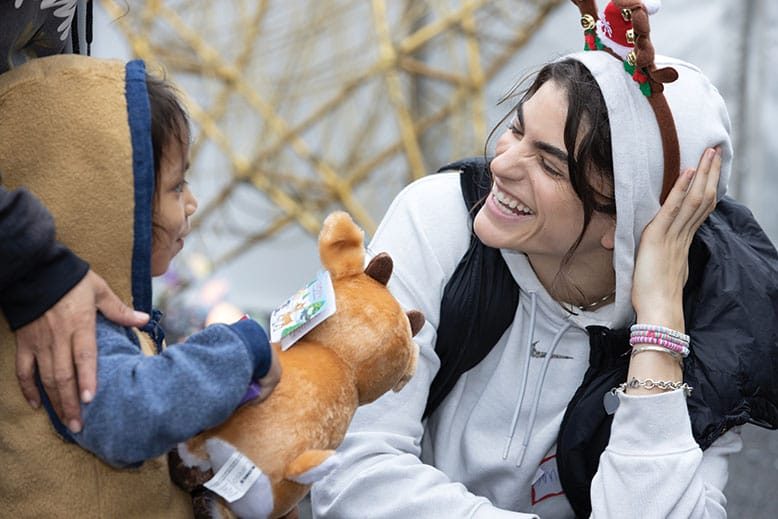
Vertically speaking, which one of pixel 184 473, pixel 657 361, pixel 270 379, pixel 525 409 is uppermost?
pixel 270 379

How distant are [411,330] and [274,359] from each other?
8.8 inches

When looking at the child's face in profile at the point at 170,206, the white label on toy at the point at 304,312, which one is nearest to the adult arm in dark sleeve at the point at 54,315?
the child's face in profile at the point at 170,206

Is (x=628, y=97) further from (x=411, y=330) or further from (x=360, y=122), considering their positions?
(x=360, y=122)

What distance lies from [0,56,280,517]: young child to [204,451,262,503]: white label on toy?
0.23 ft

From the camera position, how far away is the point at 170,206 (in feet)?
3.81

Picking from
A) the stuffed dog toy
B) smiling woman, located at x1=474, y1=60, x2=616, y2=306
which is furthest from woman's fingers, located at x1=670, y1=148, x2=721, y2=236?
the stuffed dog toy

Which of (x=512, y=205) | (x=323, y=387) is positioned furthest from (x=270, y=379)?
(x=512, y=205)

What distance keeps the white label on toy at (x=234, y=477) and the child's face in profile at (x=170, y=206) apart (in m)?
0.24

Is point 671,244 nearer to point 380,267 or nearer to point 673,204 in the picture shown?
point 673,204

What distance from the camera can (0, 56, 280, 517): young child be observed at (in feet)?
3.39

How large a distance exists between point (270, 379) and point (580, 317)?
26.4 inches

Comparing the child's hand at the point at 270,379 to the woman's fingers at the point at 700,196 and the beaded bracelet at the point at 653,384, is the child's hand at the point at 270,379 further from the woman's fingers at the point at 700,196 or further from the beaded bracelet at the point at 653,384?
the woman's fingers at the point at 700,196

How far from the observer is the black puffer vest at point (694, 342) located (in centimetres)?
152

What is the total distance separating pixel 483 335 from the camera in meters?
1.60
